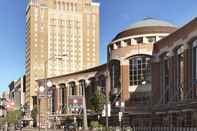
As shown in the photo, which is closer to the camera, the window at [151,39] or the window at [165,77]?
the window at [165,77]

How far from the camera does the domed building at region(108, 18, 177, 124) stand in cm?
9544

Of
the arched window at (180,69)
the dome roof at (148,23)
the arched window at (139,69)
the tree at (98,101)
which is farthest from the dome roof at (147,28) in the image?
the arched window at (180,69)

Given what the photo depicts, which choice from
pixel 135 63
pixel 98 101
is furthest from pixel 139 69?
pixel 98 101

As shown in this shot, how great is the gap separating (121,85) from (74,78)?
4519 centimetres

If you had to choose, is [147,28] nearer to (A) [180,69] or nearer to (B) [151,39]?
(B) [151,39]

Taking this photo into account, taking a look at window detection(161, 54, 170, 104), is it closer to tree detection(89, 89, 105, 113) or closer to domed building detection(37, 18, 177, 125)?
domed building detection(37, 18, 177, 125)

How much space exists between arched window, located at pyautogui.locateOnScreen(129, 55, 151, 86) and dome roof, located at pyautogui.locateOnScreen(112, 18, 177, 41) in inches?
231

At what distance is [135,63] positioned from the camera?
320 ft

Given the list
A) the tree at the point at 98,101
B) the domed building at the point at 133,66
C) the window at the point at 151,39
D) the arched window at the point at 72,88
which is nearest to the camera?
A: the tree at the point at 98,101

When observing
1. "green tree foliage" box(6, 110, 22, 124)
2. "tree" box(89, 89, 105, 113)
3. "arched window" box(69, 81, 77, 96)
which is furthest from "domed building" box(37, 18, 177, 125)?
"green tree foliage" box(6, 110, 22, 124)

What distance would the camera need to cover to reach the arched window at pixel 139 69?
95.6 m

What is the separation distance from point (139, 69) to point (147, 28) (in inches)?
370

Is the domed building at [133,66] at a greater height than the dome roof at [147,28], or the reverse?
the dome roof at [147,28]

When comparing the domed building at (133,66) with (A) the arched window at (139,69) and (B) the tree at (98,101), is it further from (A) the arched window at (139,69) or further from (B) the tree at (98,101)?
(B) the tree at (98,101)
